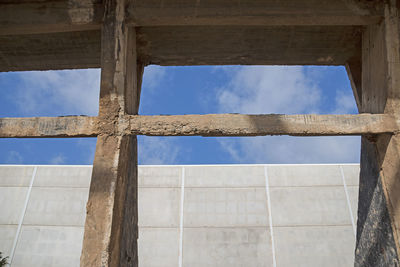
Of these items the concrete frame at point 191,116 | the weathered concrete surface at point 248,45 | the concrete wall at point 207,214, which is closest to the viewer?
the concrete frame at point 191,116

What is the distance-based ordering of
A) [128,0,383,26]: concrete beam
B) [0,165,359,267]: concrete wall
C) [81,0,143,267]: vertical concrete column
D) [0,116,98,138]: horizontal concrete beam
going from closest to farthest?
[81,0,143,267]: vertical concrete column
[0,116,98,138]: horizontal concrete beam
[128,0,383,26]: concrete beam
[0,165,359,267]: concrete wall

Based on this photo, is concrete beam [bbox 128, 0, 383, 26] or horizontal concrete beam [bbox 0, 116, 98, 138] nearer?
horizontal concrete beam [bbox 0, 116, 98, 138]

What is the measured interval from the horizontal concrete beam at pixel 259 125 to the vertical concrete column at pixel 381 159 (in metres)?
0.36

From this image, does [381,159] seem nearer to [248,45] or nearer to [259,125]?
[259,125]

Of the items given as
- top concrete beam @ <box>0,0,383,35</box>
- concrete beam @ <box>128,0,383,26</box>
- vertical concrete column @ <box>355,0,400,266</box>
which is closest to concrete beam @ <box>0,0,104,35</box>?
top concrete beam @ <box>0,0,383,35</box>

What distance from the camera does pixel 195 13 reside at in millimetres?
5215

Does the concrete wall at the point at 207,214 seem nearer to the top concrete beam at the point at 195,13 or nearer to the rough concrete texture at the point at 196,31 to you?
the rough concrete texture at the point at 196,31

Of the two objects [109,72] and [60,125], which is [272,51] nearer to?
[109,72]

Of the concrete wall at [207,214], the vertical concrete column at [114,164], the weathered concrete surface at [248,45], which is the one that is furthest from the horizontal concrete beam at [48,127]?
the concrete wall at [207,214]

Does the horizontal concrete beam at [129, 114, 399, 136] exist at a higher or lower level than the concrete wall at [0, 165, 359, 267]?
lower

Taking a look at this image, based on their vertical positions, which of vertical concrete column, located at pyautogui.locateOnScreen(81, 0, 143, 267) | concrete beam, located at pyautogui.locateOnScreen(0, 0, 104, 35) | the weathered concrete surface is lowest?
vertical concrete column, located at pyautogui.locateOnScreen(81, 0, 143, 267)

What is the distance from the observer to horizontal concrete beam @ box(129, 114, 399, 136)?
4.71 meters

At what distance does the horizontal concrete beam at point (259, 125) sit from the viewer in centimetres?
471

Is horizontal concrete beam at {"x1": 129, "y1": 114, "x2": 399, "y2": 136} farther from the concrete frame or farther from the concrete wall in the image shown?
the concrete wall
